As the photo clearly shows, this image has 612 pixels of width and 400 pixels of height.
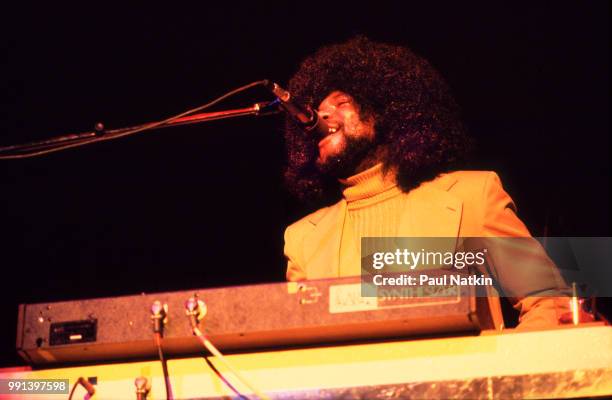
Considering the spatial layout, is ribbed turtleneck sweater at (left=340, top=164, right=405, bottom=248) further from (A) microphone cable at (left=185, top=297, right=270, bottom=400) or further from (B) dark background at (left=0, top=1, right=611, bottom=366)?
(A) microphone cable at (left=185, top=297, right=270, bottom=400)

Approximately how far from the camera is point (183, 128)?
4.11 m

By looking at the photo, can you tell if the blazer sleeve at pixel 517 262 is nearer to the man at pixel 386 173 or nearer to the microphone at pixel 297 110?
the man at pixel 386 173

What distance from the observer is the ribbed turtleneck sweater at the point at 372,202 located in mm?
3109

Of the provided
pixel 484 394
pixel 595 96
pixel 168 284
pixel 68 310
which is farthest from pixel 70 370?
pixel 595 96

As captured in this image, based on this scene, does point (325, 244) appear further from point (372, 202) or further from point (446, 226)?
point (446, 226)

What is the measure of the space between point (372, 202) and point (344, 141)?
319 mm

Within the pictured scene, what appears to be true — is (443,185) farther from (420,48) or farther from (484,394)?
(484,394)

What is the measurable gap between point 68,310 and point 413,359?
2.68ft

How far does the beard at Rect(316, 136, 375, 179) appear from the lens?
3.24 meters

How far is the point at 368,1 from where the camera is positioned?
12.8 ft

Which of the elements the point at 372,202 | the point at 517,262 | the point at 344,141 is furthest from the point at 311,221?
the point at 517,262

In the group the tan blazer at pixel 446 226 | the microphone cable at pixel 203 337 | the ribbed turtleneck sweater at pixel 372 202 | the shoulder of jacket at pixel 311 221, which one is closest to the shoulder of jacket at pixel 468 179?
the tan blazer at pixel 446 226

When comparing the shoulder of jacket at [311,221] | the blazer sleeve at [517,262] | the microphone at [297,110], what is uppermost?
the microphone at [297,110]

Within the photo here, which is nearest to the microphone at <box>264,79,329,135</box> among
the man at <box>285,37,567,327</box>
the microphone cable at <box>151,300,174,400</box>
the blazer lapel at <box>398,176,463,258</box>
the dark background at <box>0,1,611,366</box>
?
the man at <box>285,37,567,327</box>
